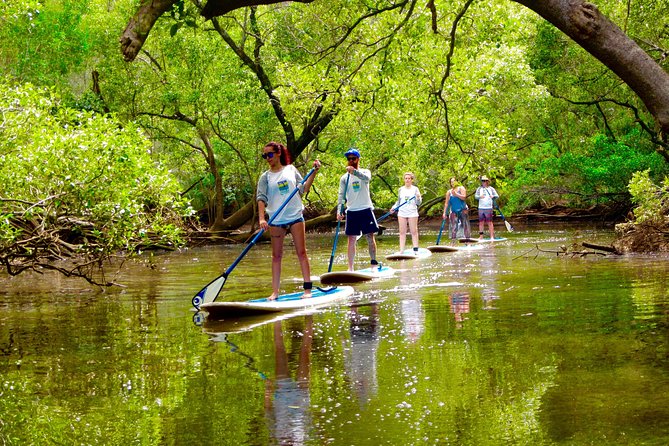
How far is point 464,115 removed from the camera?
30.0 m

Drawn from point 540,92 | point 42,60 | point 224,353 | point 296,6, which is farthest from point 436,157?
point 224,353

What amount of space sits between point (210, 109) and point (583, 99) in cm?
1250

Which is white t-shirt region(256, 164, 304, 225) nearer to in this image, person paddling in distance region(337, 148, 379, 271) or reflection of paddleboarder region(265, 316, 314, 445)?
reflection of paddleboarder region(265, 316, 314, 445)

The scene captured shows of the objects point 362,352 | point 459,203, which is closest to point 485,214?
point 459,203

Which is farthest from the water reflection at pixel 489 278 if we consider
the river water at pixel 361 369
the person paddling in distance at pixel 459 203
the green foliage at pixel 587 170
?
the green foliage at pixel 587 170

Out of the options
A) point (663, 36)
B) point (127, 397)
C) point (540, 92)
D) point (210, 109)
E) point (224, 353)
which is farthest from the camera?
point (540, 92)

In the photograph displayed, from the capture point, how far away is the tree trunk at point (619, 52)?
649cm

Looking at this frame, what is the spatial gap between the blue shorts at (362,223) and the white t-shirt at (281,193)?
4253 millimetres

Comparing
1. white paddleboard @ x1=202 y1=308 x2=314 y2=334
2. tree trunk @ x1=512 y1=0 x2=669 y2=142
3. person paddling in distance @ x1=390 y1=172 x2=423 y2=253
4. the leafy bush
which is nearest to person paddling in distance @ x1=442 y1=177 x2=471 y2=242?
person paddling in distance @ x1=390 y1=172 x2=423 y2=253

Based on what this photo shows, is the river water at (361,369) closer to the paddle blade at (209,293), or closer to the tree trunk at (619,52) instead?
the paddle blade at (209,293)

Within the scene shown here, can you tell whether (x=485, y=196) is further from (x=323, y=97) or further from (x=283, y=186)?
(x=283, y=186)

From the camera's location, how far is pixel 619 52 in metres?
6.65

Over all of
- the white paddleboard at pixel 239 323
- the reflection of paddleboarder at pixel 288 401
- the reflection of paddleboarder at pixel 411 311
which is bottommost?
the reflection of paddleboarder at pixel 288 401

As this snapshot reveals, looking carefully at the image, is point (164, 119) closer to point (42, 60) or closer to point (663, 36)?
point (42, 60)
